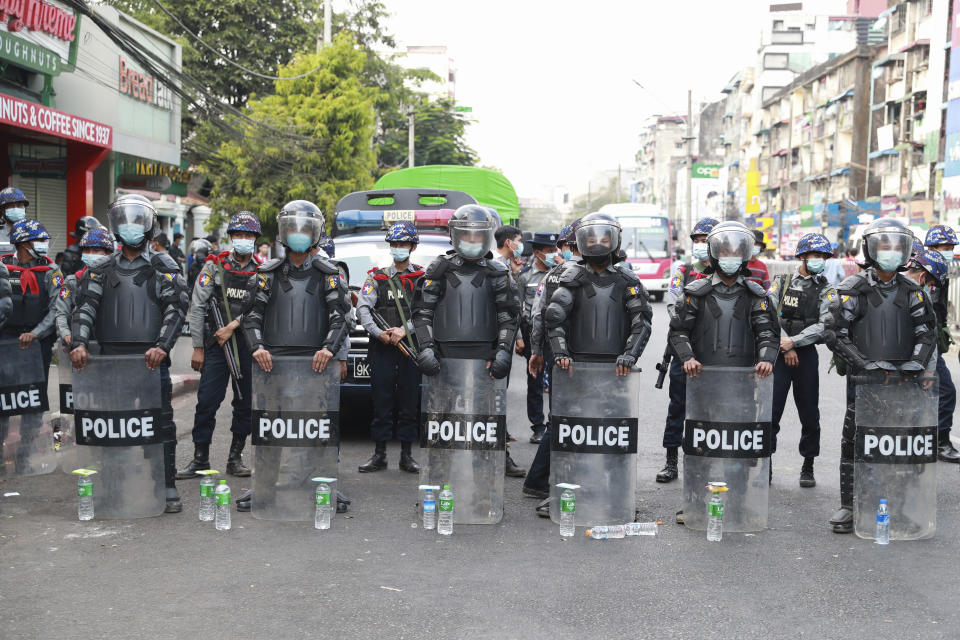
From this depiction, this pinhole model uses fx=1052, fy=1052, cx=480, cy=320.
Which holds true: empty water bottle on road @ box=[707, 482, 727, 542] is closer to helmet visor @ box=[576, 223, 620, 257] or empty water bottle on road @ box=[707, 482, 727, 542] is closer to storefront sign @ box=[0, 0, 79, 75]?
helmet visor @ box=[576, 223, 620, 257]

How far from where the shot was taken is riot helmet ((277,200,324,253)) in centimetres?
688

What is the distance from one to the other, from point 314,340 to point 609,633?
3.17 metres

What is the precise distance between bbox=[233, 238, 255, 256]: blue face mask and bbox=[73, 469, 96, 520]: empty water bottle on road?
2.03 meters

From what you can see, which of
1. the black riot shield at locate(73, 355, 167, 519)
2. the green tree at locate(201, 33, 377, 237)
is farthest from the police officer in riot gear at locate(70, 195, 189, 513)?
the green tree at locate(201, 33, 377, 237)

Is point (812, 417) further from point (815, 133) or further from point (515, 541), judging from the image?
point (815, 133)

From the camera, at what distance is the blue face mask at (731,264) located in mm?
6465

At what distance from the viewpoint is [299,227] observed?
6871mm

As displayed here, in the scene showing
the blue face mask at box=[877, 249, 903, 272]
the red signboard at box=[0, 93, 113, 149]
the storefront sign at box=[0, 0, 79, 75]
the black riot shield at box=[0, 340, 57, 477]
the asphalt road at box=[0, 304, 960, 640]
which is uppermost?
the storefront sign at box=[0, 0, 79, 75]

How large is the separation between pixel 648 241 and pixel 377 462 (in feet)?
96.7

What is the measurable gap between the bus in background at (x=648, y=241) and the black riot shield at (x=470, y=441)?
2903cm

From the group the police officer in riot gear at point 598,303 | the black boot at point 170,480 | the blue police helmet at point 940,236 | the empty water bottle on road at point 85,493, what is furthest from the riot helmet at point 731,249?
the empty water bottle on road at point 85,493

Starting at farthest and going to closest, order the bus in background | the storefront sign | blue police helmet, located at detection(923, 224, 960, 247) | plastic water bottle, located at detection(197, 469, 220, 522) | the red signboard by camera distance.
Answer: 1. the bus in background
2. the storefront sign
3. the red signboard
4. blue police helmet, located at detection(923, 224, 960, 247)
5. plastic water bottle, located at detection(197, 469, 220, 522)

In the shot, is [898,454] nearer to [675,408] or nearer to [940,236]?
[675,408]

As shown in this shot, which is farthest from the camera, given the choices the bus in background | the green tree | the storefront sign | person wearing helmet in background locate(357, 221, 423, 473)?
the bus in background
